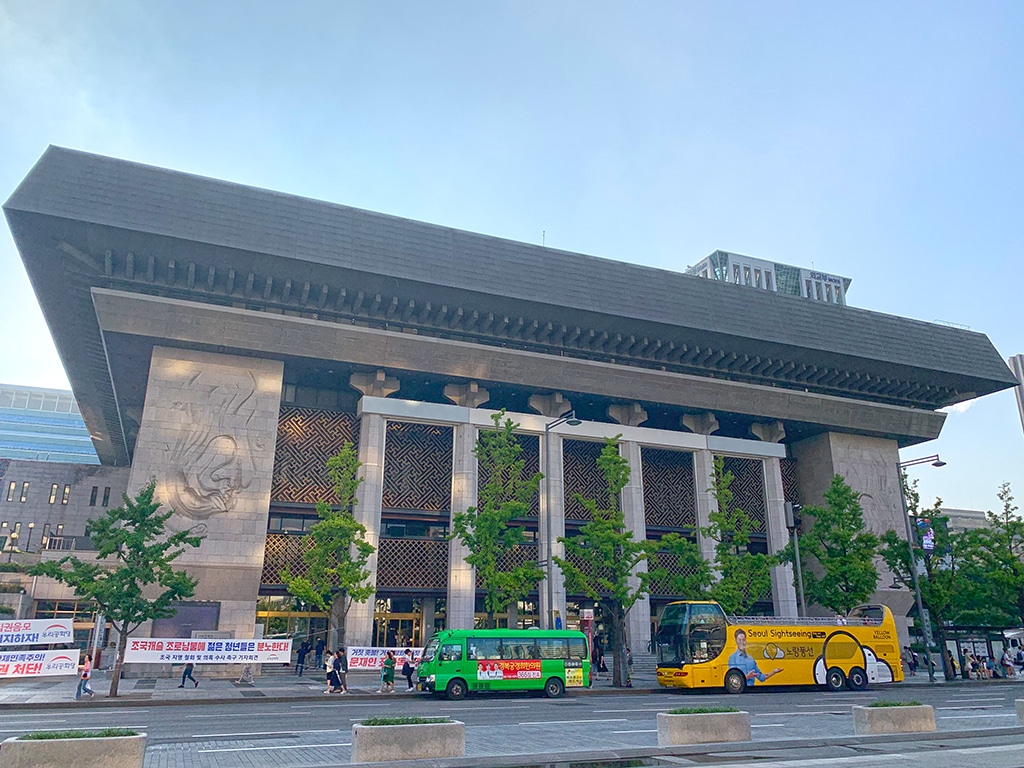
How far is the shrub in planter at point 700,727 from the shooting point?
13664 mm

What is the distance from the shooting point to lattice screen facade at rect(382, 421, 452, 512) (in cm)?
4556

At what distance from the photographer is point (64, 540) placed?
6356cm

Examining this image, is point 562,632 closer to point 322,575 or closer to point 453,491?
point 322,575

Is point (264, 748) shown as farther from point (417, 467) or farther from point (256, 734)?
point (417, 467)

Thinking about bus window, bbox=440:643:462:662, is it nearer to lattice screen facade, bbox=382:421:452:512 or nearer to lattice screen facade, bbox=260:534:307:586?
lattice screen facade, bbox=260:534:307:586

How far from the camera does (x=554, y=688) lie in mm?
29141

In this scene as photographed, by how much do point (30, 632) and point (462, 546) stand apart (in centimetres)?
2177

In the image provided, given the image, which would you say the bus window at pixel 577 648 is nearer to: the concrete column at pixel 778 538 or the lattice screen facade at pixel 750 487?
the concrete column at pixel 778 538

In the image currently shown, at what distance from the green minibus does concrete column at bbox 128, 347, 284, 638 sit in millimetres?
14581

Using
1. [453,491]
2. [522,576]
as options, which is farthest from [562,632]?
[453,491]

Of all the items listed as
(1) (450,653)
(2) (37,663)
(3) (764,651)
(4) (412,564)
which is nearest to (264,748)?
(1) (450,653)

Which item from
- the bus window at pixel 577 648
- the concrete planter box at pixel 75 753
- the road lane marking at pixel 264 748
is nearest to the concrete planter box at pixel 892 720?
the road lane marking at pixel 264 748

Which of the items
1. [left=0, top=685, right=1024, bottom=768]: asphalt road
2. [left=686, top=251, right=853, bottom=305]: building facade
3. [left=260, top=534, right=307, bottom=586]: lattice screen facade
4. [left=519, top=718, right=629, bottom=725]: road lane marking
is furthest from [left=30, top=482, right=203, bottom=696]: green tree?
[left=686, top=251, right=853, bottom=305]: building facade

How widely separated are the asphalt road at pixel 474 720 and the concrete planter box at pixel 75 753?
7.02ft
